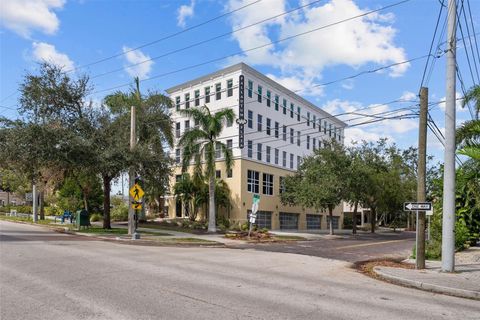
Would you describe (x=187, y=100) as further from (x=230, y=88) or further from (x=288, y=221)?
(x=288, y=221)

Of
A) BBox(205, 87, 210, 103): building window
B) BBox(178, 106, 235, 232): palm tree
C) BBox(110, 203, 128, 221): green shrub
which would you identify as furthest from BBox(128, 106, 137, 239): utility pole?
BBox(205, 87, 210, 103): building window

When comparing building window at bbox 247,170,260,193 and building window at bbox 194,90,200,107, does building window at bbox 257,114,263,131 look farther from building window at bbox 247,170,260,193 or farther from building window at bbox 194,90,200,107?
building window at bbox 194,90,200,107

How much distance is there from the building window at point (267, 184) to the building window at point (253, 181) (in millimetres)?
1397

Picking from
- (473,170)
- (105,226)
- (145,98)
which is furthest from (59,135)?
(473,170)

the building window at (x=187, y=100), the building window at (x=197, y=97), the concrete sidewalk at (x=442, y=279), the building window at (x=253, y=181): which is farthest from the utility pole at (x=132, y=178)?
the building window at (x=187, y=100)

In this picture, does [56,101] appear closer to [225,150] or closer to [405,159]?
[225,150]

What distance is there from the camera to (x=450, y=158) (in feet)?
47.6

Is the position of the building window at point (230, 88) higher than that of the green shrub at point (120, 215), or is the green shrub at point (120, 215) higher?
the building window at point (230, 88)

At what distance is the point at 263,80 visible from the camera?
4859 centimetres

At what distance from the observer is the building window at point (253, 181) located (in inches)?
1822

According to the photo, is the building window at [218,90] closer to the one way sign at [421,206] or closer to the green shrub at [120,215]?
the green shrub at [120,215]

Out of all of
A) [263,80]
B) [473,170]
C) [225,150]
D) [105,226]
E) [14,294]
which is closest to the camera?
[14,294]

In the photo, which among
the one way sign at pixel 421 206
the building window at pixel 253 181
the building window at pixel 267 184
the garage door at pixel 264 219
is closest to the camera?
the one way sign at pixel 421 206

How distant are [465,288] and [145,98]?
32514 millimetres
